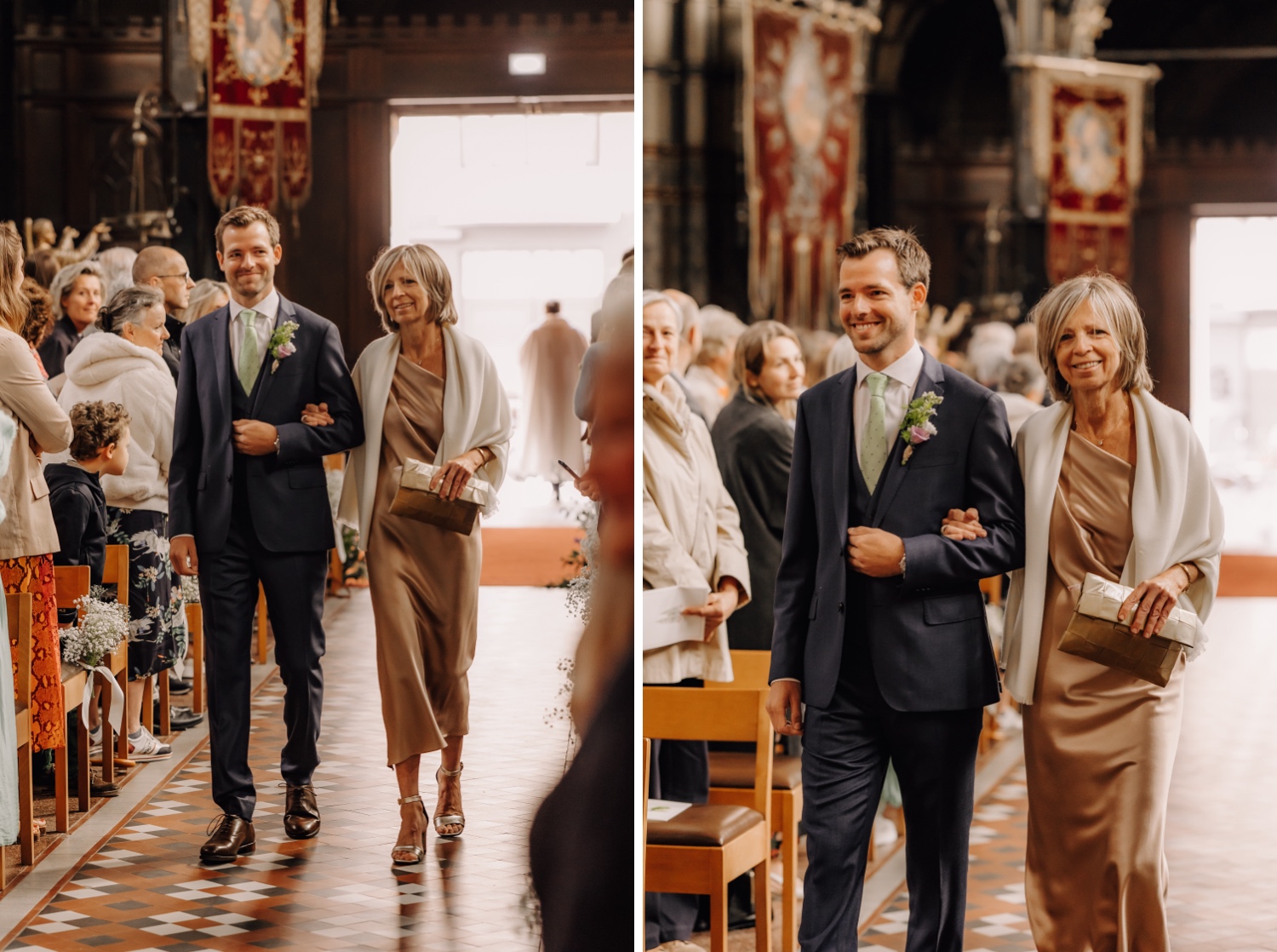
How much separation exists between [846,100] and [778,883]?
5.28m

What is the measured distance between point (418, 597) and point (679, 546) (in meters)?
0.81

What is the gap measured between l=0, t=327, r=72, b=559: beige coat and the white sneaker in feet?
1.55

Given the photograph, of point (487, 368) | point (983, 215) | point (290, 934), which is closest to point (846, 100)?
point (983, 215)

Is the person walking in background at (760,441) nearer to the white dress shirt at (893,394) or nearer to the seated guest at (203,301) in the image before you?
the white dress shirt at (893,394)

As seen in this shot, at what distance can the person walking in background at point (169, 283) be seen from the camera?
11.2 feet

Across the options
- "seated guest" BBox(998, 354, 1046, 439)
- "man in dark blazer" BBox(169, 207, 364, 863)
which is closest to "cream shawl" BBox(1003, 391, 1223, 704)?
"man in dark blazer" BBox(169, 207, 364, 863)

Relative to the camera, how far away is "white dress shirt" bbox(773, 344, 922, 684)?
3516 millimetres

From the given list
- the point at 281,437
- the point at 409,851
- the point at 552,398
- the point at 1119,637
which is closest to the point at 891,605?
the point at 1119,637

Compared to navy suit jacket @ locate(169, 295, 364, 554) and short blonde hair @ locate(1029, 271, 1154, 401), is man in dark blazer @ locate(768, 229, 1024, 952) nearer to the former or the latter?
Result: short blonde hair @ locate(1029, 271, 1154, 401)

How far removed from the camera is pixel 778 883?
504cm

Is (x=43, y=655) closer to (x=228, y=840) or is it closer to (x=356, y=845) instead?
(x=228, y=840)

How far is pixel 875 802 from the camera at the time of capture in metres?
3.56

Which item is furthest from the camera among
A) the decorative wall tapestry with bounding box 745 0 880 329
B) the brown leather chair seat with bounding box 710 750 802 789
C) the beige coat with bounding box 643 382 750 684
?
the decorative wall tapestry with bounding box 745 0 880 329

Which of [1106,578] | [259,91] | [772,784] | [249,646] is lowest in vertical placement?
[772,784]
